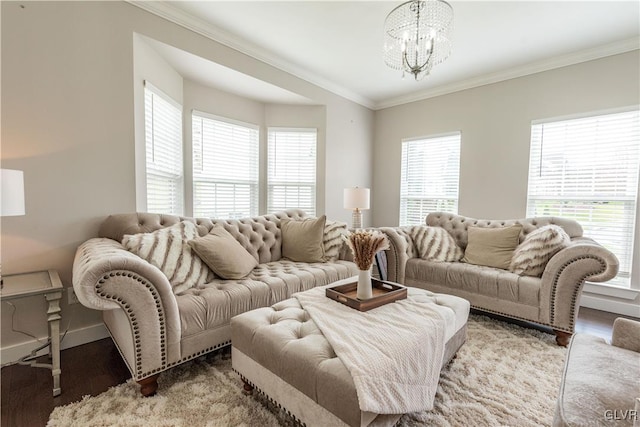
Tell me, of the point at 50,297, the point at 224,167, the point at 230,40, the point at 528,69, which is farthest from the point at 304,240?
the point at 528,69

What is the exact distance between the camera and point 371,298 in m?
1.69

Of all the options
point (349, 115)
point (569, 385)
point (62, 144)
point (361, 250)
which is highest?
point (349, 115)

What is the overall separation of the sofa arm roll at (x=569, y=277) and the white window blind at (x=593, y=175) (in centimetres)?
133

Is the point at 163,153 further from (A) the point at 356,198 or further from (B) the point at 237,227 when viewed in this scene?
(A) the point at 356,198

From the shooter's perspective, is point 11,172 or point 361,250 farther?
point 361,250

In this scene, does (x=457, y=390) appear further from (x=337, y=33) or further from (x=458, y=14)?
(x=337, y=33)

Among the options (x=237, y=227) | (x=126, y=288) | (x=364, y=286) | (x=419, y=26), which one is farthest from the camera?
(x=237, y=227)

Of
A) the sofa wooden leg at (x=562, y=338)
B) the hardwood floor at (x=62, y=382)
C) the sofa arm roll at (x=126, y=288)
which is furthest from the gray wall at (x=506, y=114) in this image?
the hardwood floor at (x=62, y=382)

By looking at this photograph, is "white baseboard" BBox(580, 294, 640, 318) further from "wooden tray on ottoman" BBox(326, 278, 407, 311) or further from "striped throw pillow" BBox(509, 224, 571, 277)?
"wooden tray on ottoman" BBox(326, 278, 407, 311)

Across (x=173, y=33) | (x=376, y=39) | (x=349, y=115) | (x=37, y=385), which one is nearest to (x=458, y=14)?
(x=376, y=39)

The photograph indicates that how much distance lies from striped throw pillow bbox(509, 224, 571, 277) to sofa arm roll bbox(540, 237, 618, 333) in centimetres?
12

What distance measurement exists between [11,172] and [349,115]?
12.9ft

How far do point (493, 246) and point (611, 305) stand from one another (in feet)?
4.89

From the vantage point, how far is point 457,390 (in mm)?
1675
